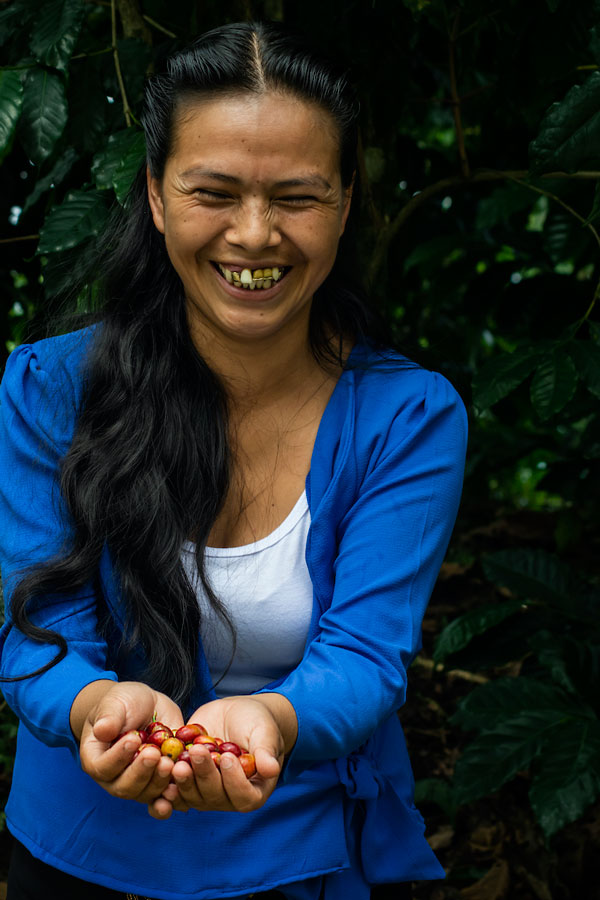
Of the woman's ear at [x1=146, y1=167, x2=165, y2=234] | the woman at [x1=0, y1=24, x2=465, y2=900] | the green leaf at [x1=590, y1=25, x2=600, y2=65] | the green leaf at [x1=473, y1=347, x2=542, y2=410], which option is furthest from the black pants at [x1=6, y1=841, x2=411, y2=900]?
the green leaf at [x1=590, y1=25, x2=600, y2=65]

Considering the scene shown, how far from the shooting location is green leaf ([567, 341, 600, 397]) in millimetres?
1688

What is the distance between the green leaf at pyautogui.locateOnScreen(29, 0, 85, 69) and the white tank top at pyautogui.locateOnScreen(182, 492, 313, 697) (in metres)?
0.82

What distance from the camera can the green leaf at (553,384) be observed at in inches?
65.9

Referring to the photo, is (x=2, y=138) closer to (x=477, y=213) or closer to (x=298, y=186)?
(x=298, y=186)

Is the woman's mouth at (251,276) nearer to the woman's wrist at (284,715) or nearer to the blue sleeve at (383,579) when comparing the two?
the blue sleeve at (383,579)

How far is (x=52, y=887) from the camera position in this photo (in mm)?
1369

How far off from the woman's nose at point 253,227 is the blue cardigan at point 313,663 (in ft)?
0.94

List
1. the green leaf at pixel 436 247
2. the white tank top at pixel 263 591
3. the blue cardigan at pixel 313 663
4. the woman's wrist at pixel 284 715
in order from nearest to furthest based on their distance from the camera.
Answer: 1. the woman's wrist at pixel 284 715
2. the blue cardigan at pixel 313 663
3. the white tank top at pixel 263 591
4. the green leaf at pixel 436 247

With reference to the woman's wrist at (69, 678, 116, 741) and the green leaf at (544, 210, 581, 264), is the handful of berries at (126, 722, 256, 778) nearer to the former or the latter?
the woman's wrist at (69, 678, 116, 741)

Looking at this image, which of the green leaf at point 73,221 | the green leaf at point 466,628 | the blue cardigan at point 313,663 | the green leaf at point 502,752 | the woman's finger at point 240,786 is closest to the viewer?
the woman's finger at point 240,786

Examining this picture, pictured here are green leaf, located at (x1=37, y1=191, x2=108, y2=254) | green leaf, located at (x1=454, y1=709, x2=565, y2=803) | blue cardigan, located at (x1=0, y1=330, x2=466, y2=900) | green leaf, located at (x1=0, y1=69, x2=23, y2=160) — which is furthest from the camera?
green leaf, located at (x1=454, y1=709, x2=565, y2=803)

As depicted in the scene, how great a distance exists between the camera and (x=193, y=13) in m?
1.94

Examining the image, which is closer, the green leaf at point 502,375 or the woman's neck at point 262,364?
the woman's neck at point 262,364

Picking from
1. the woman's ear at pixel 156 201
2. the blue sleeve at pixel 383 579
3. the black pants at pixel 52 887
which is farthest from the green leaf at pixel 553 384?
the black pants at pixel 52 887
